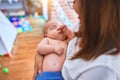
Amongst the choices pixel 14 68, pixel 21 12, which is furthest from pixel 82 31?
pixel 21 12

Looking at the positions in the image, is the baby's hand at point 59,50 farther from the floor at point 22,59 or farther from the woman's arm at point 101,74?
the floor at point 22,59

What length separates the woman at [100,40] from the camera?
681 mm

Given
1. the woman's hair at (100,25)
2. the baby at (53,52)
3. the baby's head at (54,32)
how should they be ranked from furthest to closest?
1. the baby's head at (54,32)
2. the baby at (53,52)
3. the woman's hair at (100,25)

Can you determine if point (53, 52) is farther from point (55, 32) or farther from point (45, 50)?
point (55, 32)

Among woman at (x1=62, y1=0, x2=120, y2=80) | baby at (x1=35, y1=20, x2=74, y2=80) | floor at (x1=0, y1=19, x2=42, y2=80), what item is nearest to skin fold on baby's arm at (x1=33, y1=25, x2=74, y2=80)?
baby at (x1=35, y1=20, x2=74, y2=80)

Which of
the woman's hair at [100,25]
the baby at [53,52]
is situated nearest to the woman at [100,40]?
the woman's hair at [100,25]

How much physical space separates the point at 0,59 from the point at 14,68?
0.93ft

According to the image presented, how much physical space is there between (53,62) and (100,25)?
46 centimetres

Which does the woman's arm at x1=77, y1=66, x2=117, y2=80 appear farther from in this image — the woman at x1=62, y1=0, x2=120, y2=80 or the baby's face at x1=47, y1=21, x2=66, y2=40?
the baby's face at x1=47, y1=21, x2=66, y2=40

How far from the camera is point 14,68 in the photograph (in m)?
2.19

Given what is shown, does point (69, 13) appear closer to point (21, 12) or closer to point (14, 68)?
point (14, 68)

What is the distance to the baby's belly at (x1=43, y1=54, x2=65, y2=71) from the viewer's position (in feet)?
3.52

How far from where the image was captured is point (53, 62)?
1094 millimetres

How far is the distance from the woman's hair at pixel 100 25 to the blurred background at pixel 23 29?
0.43 m
